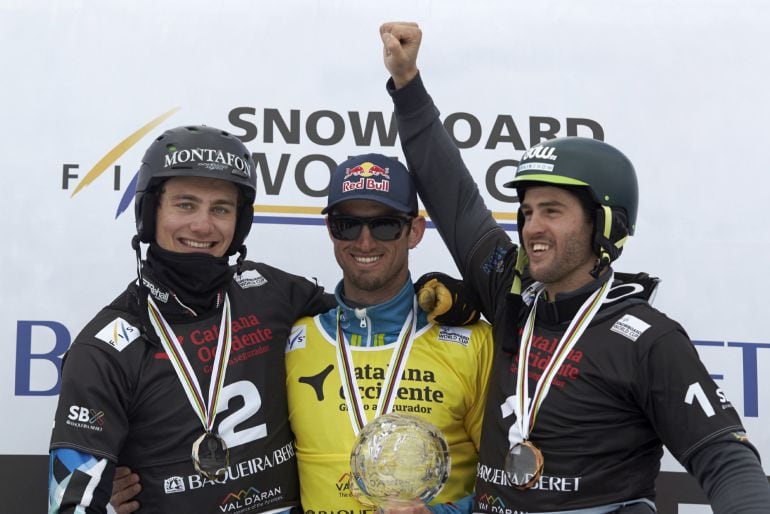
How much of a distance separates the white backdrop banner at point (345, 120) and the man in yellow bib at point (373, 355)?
0.33 m

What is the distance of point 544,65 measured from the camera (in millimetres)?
3551

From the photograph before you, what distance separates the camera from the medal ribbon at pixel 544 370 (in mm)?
2719

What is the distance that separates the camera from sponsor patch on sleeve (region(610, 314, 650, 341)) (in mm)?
2648

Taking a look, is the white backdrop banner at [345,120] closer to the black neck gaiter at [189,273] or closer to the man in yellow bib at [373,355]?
the man in yellow bib at [373,355]

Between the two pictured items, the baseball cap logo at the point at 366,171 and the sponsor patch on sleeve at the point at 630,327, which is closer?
the sponsor patch on sleeve at the point at 630,327

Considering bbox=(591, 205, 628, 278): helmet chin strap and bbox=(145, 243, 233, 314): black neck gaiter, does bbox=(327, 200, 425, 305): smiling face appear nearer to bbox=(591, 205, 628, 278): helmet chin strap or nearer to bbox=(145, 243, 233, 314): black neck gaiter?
bbox=(145, 243, 233, 314): black neck gaiter

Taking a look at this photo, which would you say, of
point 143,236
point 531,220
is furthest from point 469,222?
point 143,236

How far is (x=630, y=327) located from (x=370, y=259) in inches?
36.2

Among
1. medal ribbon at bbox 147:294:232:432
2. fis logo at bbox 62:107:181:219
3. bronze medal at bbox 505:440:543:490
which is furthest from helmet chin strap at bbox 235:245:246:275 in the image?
bronze medal at bbox 505:440:543:490

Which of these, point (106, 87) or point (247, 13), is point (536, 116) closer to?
point (247, 13)

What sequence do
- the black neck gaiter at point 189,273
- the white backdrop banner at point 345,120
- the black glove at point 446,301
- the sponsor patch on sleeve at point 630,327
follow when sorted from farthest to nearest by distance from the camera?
the white backdrop banner at point 345,120
the black glove at point 446,301
the black neck gaiter at point 189,273
the sponsor patch on sleeve at point 630,327

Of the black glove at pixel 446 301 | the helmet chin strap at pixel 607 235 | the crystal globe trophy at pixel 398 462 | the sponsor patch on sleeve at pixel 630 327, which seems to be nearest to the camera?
the crystal globe trophy at pixel 398 462

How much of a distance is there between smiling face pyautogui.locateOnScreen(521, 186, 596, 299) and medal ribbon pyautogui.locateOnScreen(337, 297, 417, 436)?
522mm

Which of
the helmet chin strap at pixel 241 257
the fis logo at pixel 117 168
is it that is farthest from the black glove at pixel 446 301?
the fis logo at pixel 117 168
